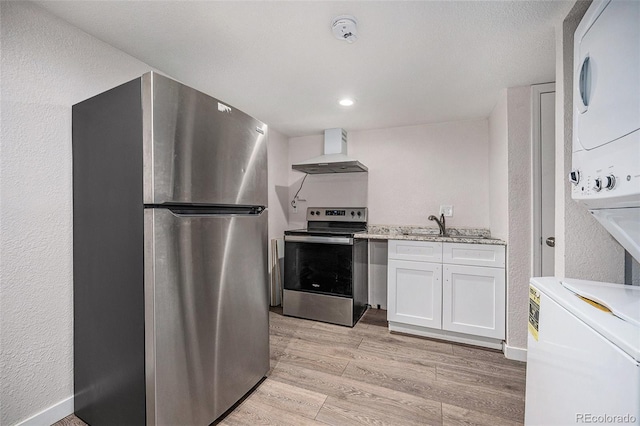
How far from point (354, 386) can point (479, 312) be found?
1282mm

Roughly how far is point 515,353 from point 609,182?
6.31 feet

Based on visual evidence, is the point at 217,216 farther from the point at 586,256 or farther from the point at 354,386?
the point at 586,256

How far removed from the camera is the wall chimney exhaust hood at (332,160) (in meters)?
3.04

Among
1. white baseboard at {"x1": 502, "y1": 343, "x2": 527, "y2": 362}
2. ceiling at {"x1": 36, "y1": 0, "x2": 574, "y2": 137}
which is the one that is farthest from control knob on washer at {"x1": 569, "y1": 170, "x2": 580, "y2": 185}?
white baseboard at {"x1": 502, "y1": 343, "x2": 527, "y2": 362}

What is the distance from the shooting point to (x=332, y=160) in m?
2.99

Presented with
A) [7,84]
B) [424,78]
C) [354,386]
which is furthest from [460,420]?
[7,84]

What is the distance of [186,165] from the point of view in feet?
4.27

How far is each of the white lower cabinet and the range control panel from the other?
2.50 ft

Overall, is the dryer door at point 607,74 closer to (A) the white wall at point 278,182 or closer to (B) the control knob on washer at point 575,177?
(B) the control knob on washer at point 575,177

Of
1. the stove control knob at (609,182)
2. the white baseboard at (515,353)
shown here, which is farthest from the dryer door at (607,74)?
the white baseboard at (515,353)

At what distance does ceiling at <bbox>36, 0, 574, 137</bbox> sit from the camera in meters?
1.37

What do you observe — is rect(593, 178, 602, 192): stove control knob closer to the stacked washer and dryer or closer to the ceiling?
the stacked washer and dryer

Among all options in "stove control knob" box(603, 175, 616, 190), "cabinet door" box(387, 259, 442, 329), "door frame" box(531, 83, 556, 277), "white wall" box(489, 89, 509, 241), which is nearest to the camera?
"stove control knob" box(603, 175, 616, 190)

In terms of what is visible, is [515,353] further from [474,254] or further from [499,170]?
[499,170]
